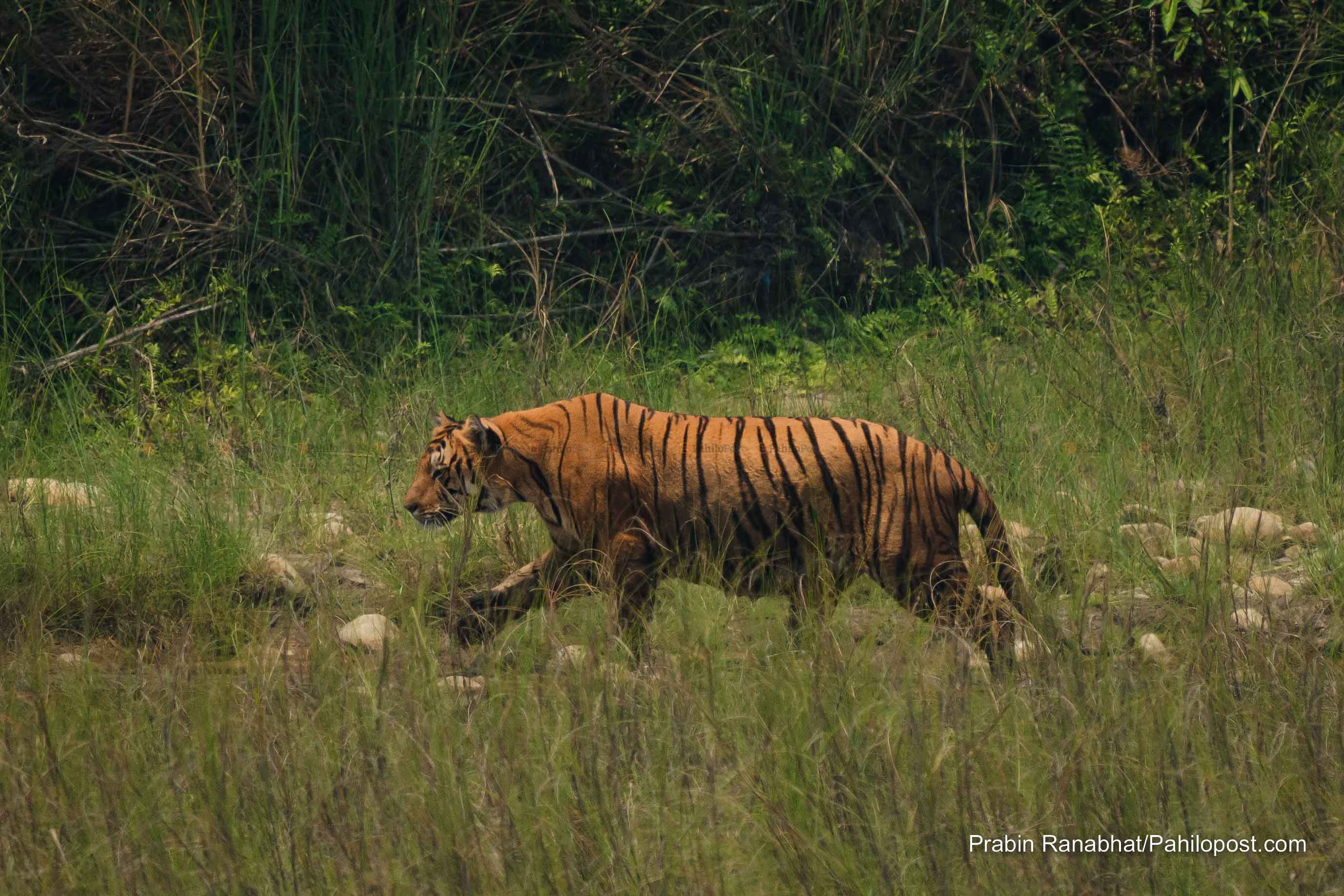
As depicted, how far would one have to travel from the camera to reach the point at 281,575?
15.6 ft

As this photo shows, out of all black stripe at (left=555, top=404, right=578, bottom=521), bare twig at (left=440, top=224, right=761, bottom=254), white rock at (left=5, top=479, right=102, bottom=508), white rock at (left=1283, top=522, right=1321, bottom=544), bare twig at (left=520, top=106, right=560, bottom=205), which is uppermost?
bare twig at (left=520, top=106, right=560, bottom=205)

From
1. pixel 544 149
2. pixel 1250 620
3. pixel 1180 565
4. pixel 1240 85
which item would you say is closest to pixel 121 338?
pixel 544 149

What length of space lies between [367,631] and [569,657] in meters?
0.95

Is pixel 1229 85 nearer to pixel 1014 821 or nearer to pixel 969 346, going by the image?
pixel 969 346

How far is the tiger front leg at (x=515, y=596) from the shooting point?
168 inches

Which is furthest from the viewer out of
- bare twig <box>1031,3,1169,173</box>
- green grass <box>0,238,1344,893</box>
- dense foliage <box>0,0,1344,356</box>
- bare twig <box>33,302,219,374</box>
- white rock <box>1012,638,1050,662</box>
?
bare twig <box>1031,3,1169,173</box>

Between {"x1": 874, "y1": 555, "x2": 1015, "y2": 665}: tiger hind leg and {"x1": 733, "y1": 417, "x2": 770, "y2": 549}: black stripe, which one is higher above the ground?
{"x1": 733, "y1": 417, "x2": 770, "y2": 549}: black stripe

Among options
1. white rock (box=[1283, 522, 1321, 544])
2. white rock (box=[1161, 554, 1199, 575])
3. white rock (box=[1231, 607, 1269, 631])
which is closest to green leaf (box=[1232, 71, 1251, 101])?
white rock (box=[1283, 522, 1321, 544])

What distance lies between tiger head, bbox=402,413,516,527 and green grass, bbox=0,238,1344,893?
0.24m

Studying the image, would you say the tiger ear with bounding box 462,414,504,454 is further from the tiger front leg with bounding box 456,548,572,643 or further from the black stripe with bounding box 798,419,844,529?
the black stripe with bounding box 798,419,844,529

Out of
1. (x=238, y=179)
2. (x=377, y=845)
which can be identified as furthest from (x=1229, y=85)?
(x=377, y=845)

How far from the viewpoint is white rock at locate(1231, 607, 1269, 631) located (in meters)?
3.53

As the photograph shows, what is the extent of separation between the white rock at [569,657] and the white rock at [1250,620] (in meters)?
1.48

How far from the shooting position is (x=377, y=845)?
274cm
